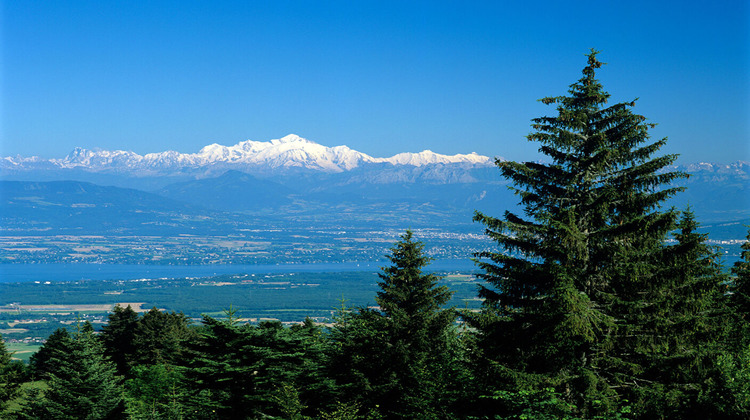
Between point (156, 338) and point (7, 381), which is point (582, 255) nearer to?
point (7, 381)

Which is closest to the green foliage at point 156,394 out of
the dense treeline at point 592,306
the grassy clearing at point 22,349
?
the dense treeline at point 592,306

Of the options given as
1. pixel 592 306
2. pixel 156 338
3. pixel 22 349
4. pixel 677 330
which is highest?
pixel 592 306

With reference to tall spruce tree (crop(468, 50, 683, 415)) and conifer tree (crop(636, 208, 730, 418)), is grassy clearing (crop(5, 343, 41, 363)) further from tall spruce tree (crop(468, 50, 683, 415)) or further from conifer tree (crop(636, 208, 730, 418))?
conifer tree (crop(636, 208, 730, 418))

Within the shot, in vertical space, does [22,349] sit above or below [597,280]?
below

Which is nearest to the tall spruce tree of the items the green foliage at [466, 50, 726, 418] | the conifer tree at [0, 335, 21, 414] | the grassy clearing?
the green foliage at [466, 50, 726, 418]

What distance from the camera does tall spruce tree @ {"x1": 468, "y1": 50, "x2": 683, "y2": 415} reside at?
1598 cm

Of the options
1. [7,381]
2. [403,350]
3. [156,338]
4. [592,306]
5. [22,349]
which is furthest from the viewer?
[22,349]

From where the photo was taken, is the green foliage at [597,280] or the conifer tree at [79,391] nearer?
the green foliage at [597,280]

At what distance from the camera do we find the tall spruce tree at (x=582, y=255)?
52.4 ft

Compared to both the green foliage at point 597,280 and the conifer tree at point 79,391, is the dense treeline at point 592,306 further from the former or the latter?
the conifer tree at point 79,391

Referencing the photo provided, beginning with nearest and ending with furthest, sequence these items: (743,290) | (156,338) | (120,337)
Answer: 1. (743,290)
2. (156,338)
3. (120,337)

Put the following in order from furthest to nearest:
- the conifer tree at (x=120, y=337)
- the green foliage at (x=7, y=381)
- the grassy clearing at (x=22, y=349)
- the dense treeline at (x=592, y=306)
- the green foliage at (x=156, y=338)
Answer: the grassy clearing at (x=22, y=349)
the conifer tree at (x=120, y=337)
the green foliage at (x=156, y=338)
the green foliage at (x=7, y=381)
the dense treeline at (x=592, y=306)

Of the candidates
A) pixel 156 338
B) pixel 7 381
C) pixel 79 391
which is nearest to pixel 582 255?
pixel 79 391

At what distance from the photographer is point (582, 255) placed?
16.5m
